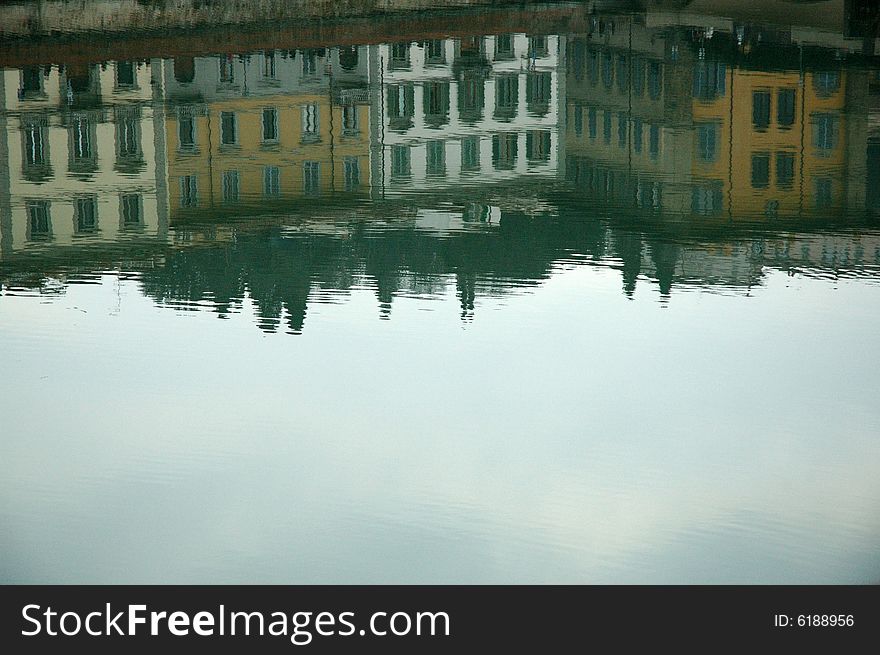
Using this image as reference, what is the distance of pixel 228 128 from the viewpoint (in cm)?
4125

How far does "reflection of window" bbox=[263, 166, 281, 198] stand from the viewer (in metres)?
30.5

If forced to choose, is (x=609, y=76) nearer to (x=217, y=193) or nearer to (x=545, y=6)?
(x=545, y=6)

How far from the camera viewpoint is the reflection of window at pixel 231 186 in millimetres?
30469

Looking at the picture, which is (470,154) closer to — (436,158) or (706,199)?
(436,158)

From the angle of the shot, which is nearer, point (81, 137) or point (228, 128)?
point (81, 137)

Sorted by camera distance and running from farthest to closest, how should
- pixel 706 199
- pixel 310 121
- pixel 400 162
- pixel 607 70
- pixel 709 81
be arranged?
pixel 607 70
pixel 709 81
pixel 310 121
pixel 400 162
pixel 706 199

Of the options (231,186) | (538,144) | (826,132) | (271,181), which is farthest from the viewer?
(538,144)

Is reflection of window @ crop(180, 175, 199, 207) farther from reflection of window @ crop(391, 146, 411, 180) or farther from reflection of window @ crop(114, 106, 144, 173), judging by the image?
reflection of window @ crop(391, 146, 411, 180)

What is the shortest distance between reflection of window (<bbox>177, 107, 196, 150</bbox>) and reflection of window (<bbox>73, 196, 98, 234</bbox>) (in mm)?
4811

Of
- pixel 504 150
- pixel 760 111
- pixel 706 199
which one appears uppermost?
pixel 706 199

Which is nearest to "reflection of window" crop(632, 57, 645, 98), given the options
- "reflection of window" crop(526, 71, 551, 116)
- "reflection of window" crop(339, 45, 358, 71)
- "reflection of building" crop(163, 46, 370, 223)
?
"reflection of window" crop(526, 71, 551, 116)

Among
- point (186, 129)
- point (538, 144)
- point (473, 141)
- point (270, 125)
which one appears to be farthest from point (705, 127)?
point (186, 129)

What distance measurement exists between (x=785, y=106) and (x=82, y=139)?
1905cm

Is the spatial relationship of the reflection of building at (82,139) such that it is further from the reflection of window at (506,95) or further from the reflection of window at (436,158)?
the reflection of window at (506,95)
